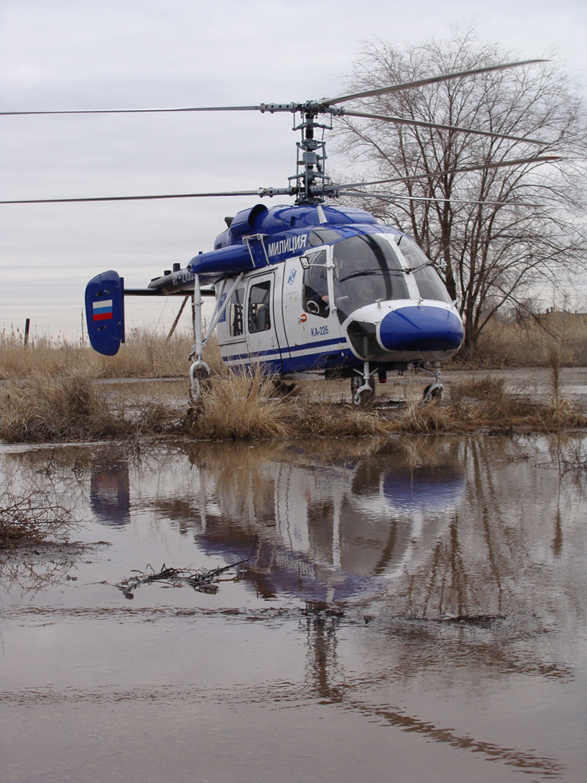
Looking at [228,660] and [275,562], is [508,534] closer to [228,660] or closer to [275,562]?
[275,562]

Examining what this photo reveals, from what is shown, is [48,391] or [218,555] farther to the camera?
[48,391]

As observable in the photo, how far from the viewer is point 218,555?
4145 millimetres

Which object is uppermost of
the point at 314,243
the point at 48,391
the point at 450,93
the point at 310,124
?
the point at 450,93

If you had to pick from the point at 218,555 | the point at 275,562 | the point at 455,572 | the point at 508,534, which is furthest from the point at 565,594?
the point at 218,555

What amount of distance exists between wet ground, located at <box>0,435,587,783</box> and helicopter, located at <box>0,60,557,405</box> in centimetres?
505

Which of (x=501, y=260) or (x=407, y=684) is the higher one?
(x=501, y=260)

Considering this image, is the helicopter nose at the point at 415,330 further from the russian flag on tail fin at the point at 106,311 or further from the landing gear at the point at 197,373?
the russian flag on tail fin at the point at 106,311

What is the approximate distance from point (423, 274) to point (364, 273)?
34.3 inches

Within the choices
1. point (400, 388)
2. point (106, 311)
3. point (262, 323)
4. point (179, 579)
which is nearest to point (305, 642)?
point (179, 579)

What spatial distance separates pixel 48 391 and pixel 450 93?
16.2 m

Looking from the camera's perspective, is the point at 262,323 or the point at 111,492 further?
the point at 262,323

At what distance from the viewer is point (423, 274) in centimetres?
1103

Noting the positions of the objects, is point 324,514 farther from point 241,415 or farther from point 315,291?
point 315,291

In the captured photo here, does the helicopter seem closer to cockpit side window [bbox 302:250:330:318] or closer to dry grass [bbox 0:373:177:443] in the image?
cockpit side window [bbox 302:250:330:318]
